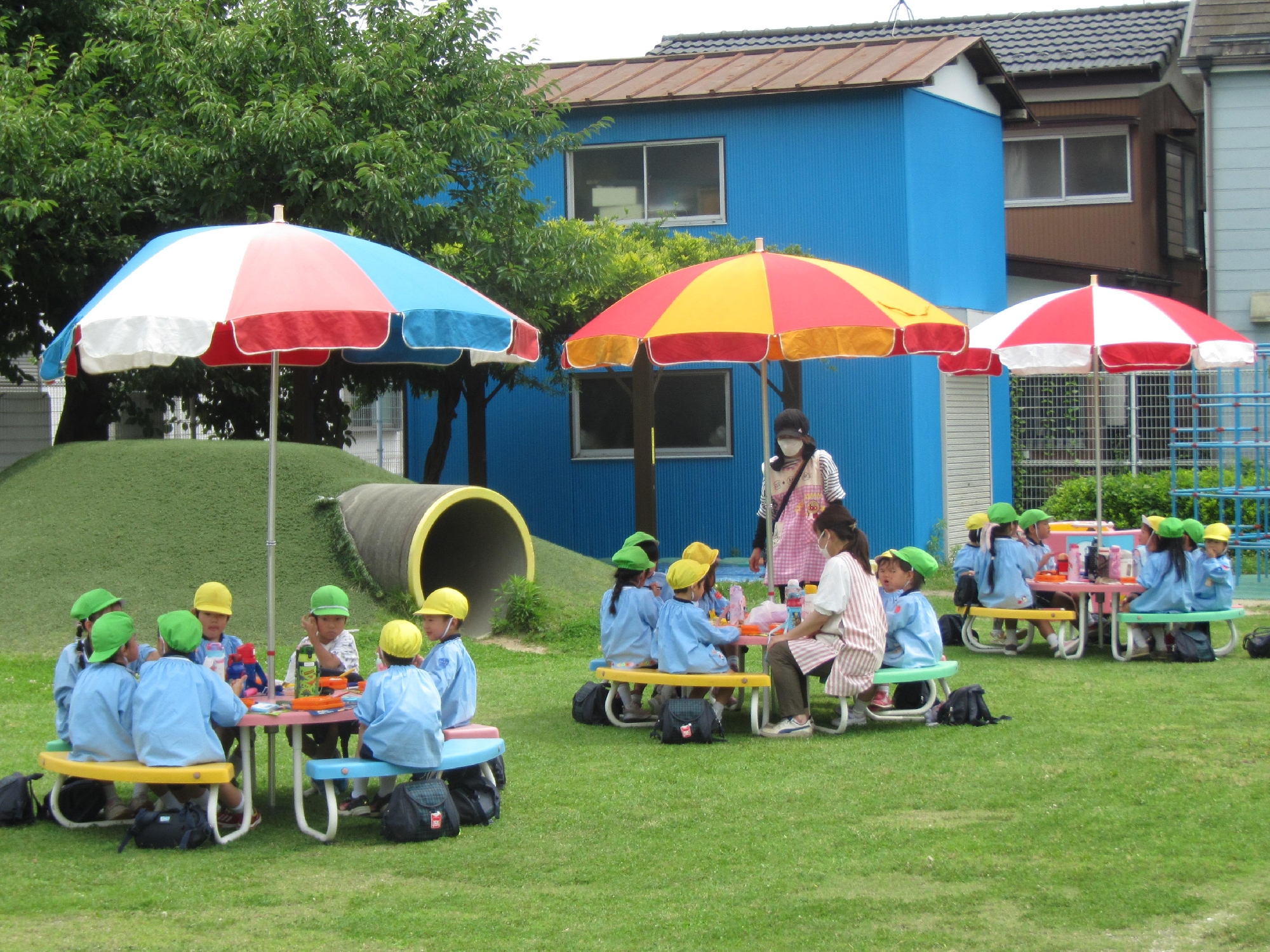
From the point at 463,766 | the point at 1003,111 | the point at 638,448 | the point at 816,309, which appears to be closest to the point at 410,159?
the point at 638,448

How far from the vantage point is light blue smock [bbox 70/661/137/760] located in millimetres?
6332

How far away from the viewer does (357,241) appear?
22.9 feet

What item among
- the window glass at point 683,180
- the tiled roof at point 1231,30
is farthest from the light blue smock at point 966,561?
the tiled roof at point 1231,30

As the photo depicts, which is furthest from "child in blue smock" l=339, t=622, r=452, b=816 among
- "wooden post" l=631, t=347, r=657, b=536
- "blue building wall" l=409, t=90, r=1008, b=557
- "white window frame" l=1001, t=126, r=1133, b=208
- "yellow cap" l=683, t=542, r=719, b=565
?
"white window frame" l=1001, t=126, r=1133, b=208

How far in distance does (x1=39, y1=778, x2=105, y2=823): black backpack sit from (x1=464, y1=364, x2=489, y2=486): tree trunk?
11.4m

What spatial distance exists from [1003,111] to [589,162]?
6.17 meters

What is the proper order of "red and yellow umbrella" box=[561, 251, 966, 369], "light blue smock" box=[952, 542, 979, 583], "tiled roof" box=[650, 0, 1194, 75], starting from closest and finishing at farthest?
"red and yellow umbrella" box=[561, 251, 966, 369]
"light blue smock" box=[952, 542, 979, 583]
"tiled roof" box=[650, 0, 1194, 75]

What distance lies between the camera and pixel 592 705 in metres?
8.94

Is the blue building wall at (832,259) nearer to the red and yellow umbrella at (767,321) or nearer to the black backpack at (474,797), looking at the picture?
the red and yellow umbrella at (767,321)

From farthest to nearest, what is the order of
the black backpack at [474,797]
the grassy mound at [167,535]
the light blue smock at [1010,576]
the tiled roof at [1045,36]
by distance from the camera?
1. the tiled roof at [1045,36]
2. the grassy mound at [167,535]
3. the light blue smock at [1010,576]
4. the black backpack at [474,797]

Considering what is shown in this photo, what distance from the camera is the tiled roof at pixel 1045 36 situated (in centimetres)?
2336

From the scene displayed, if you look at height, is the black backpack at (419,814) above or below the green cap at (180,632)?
below

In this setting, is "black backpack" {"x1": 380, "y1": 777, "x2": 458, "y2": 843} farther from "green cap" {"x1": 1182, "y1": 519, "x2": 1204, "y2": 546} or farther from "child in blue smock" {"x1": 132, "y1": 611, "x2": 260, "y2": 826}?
"green cap" {"x1": 1182, "y1": 519, "x2": 1204, "y2": 546}

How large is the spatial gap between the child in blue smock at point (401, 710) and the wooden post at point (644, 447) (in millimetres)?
9511
